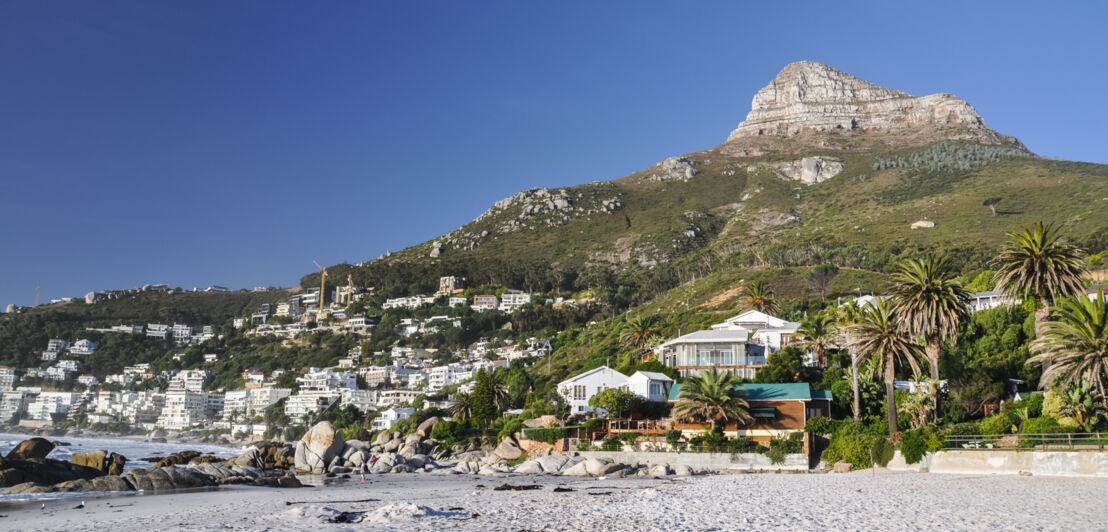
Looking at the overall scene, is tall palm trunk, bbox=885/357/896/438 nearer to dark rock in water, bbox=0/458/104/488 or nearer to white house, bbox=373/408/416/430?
dark rock in water, bbox=0/458/104/488

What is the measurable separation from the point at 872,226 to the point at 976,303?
80638 millimetres

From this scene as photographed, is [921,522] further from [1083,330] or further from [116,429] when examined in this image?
[116,429]

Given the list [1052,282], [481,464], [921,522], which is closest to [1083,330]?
[1052,282]

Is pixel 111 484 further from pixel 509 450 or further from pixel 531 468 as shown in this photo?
pixel 509 450

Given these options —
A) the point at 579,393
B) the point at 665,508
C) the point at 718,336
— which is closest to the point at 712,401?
the point at 718,336

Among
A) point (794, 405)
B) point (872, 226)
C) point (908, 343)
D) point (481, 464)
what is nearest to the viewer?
point (908, 343)

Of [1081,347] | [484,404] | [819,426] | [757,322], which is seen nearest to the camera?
[1081,347]

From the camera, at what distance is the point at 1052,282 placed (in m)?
38.2

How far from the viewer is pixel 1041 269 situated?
1526 inches

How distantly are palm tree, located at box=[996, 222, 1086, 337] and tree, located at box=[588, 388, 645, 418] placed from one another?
24328 mm

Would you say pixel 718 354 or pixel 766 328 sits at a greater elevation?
pixel 766 328

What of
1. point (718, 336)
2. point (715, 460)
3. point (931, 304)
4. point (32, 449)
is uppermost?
point (931, 304)

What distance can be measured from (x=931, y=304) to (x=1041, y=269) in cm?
541

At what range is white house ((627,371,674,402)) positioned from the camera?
5806 cm
